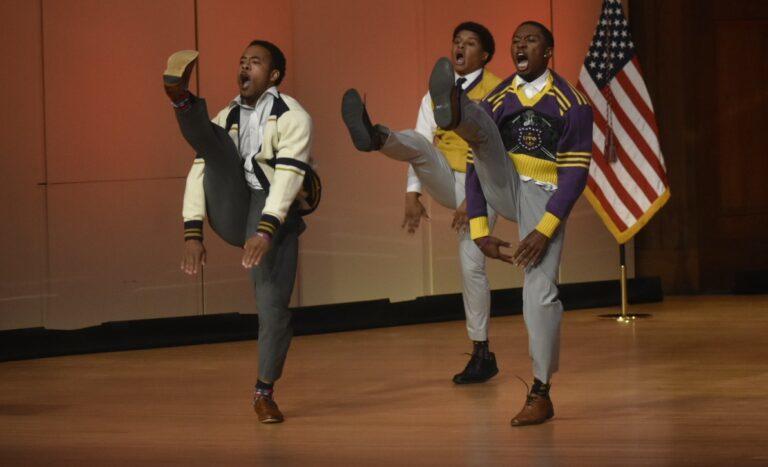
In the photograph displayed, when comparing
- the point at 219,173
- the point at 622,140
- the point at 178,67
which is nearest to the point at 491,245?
the point at 219,173

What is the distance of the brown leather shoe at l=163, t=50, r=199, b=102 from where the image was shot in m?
4.08

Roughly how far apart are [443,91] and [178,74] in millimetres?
855

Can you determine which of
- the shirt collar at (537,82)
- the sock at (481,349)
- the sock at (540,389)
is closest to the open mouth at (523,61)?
the shirt collar at (537,82)

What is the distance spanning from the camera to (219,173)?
4.44 meters

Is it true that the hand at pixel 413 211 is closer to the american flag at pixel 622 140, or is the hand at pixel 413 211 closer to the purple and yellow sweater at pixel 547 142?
→ the purple and yellow sweater at pixel 547 142

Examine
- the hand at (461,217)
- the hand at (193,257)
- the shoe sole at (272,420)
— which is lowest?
the shoe sole at (272,420)

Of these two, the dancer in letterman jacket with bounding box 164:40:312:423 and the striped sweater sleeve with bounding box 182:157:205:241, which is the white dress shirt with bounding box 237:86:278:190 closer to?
the dancer in letterman jacket with bounding box 164:40:312:423

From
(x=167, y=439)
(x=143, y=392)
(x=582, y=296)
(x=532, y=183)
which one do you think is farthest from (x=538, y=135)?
(x=582, y=296)

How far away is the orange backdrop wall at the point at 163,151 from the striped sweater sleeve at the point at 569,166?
3.45 m

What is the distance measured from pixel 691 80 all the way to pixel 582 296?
166cm

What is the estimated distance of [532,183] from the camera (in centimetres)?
443

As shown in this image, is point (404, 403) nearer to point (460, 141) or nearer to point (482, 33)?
point (460, 141)

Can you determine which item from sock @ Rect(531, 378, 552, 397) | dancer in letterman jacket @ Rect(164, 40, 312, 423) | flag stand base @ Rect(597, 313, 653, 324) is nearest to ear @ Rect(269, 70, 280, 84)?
dancer in letterman jacket @ Rect(164, 40, 312, 423)

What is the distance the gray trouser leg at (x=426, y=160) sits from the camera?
475 cm
